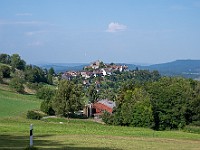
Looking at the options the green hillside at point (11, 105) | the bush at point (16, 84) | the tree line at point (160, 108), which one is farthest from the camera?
the bush at point (16, 84)

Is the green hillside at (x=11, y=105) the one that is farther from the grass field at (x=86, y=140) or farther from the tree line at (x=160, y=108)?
the grass field at (x=86, y=140)

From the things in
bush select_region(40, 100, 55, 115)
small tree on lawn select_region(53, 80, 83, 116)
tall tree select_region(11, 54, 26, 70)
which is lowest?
bush select_region(40, 100, 55, 115)

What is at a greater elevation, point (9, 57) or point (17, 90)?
point (9, 57)

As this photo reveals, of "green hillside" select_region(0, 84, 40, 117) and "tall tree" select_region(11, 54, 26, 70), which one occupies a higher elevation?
"tall tree" select_region(11, 54, 26, 70)

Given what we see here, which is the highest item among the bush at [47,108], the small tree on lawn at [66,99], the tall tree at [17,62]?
the tall tree at [17,62]

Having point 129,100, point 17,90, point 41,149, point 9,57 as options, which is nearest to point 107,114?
point 129,100

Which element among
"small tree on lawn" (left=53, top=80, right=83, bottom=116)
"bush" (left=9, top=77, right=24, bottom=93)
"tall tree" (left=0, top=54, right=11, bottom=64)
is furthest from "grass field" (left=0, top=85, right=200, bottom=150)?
"tall tree" (left=0, top=54, right=11, bottom=64)

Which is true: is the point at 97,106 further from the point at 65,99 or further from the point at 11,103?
the point at 65,99

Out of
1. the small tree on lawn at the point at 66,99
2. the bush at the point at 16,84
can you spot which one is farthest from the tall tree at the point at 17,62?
the small tree on lawn at the point at 66,99

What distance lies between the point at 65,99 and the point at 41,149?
54306mm

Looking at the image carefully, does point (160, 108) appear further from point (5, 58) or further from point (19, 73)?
point (5, 58)

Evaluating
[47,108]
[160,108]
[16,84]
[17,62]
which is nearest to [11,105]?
[47,108]

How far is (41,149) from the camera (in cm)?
1535

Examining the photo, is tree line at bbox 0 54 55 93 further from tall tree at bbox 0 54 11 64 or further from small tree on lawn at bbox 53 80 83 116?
small tree on lawn at bbox 53 80 83 116
